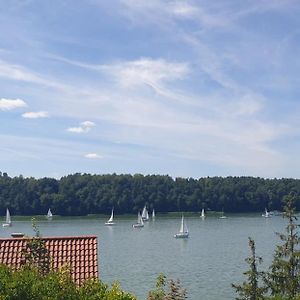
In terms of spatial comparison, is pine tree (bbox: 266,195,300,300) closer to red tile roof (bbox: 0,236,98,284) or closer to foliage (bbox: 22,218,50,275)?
red tile roof (bbox: 0,236,98,284)

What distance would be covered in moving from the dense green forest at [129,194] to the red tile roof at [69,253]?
135m

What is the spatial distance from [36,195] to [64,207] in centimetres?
857

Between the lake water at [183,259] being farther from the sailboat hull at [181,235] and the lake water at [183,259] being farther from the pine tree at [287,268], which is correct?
the pine tree at [287,268]

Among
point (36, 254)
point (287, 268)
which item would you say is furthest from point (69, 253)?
point (287, 268)

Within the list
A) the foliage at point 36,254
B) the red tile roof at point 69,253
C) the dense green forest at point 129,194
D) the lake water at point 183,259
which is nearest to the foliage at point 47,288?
the foliage at point 36,254

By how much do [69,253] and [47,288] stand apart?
163 inches

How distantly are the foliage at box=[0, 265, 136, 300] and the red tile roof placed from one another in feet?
9.13

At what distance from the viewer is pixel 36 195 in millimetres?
154000

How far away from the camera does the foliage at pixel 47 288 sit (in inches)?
493

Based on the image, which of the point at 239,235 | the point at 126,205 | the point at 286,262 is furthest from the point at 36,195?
the point at 286,262

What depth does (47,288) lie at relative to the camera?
12.7 m

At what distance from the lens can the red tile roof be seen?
16.3 m

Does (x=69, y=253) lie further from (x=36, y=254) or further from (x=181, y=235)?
(x=181, y=235)

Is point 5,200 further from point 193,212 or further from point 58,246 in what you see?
point 58,246
